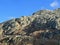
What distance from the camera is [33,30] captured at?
89125mm

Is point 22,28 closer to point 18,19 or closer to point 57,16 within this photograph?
point 18,19

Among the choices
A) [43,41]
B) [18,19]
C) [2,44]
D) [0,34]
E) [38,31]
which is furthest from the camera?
[18,19]

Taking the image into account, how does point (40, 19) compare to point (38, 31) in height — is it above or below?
above

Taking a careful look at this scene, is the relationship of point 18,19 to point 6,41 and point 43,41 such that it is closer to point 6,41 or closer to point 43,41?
point 6,41

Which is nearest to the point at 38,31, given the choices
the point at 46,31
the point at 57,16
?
the point at 46,31

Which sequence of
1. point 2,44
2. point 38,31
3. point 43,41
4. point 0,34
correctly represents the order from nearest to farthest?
point 43,41 < point 2,44 < point 38,31 < point 0,34

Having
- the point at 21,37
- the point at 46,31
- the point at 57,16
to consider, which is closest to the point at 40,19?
the point at 57,16

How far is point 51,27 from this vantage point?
88.5m

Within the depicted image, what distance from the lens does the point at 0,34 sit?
91500 mm

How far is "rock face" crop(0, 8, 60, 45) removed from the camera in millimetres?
76688

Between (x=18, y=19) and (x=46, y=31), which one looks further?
(x=18, y=19)

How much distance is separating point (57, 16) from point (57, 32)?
15.5 metres

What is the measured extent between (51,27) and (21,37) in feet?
49.1

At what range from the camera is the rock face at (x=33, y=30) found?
7669 centimetres
